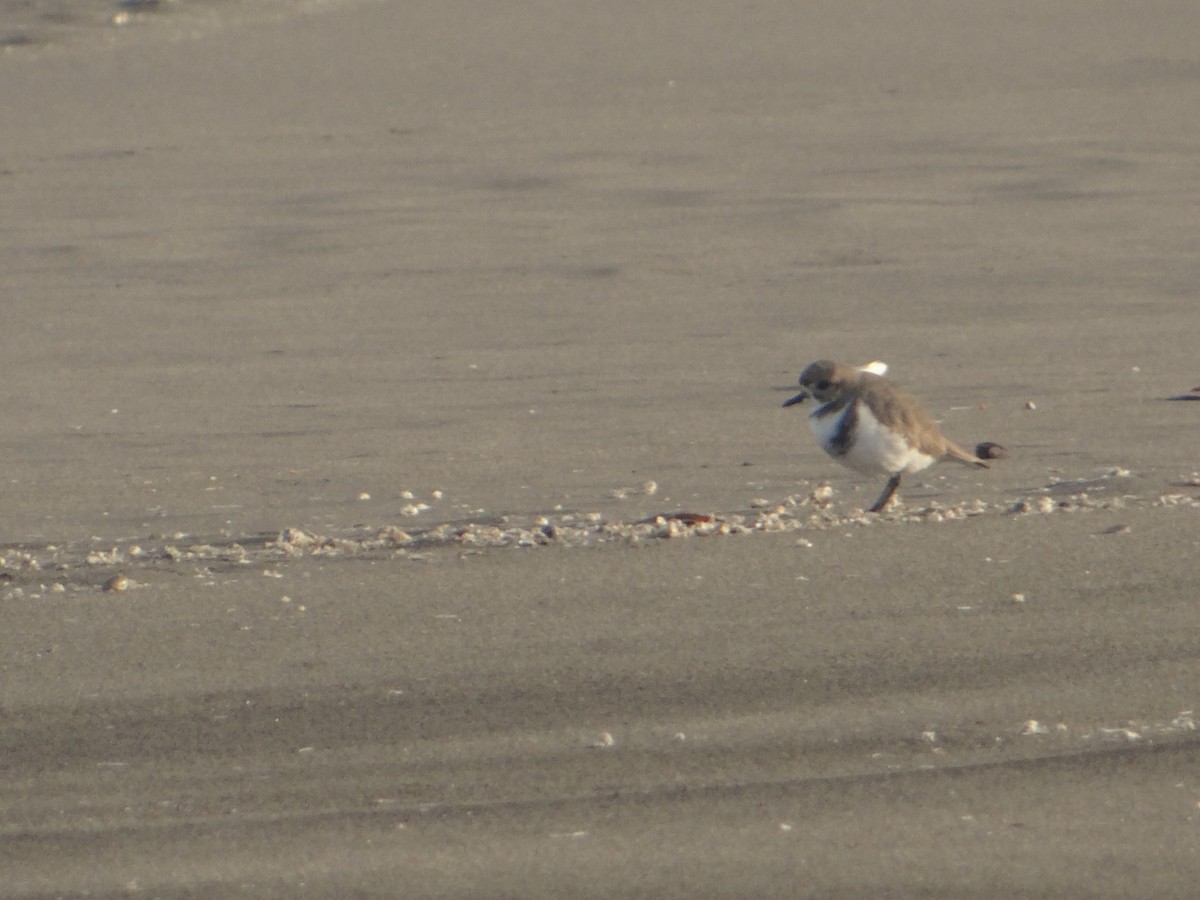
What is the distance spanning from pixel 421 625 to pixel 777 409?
301 cm

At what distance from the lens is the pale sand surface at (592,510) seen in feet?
10.4

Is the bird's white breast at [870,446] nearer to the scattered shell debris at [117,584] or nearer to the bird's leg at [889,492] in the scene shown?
the bird's leg at [889,492]

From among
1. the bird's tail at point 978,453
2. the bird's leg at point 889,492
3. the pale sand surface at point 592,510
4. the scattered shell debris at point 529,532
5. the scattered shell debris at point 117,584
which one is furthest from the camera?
the bird's tail at point 978,453

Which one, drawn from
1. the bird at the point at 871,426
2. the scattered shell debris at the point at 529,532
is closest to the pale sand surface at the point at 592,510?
the scattered shell debris at the point at 529,532

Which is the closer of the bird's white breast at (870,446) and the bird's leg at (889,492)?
the bird's white breast at (870,446)

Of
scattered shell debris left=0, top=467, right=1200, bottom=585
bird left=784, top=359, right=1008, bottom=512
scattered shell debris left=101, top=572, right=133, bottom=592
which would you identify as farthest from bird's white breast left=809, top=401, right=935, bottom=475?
scattered shell debris left=101, top=572, right=133, bottom=592

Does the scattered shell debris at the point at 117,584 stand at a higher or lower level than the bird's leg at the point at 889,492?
higher

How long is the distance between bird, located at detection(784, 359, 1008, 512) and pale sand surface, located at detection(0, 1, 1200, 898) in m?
0.17

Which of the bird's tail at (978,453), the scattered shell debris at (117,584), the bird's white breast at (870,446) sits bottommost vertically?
the bird's tail at (978,453)

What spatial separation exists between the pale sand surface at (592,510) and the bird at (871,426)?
17cm

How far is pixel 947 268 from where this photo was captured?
32.5ft

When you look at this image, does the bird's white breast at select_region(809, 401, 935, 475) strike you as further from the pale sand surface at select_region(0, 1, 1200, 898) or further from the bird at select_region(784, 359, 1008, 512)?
the pale sand surface at select_region(0, 1, 1200, 898)

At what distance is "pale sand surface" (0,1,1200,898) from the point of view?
3.16m

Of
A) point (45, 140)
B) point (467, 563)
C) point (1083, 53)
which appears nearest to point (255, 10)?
point (45, 140)
